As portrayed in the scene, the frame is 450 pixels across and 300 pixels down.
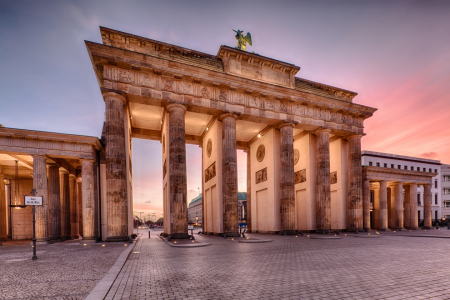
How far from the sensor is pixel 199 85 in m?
23.9

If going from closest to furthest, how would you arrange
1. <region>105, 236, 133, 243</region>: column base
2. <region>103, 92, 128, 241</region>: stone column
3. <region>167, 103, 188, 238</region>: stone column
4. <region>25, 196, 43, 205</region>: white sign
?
<region>25, 196, 43, 205</region>: white sign
<region>105, 236, 133, 243</region>: column base
<region>103, 92, 128, 241</region>: stone column
<region>167, 103, 188, 238</region>: stone column

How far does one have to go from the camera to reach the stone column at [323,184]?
27691 millimetres

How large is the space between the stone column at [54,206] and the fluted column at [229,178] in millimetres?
14641

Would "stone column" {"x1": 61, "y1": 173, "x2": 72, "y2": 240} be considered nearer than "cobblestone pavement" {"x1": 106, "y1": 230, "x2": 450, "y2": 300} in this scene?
No

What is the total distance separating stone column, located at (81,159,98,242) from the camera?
20.1 metres

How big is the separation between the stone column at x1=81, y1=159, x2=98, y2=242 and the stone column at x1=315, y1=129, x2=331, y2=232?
894 inches

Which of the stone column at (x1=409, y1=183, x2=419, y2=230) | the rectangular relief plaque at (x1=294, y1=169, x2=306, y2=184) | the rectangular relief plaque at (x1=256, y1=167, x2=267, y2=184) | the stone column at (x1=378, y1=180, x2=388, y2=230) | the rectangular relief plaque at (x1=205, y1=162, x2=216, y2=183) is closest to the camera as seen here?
the rectangular relief plaque at (x1=205, y1=162, x2=216, y2=183)

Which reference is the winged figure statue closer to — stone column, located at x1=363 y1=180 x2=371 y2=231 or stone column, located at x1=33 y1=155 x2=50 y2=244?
stone column, located at x1=33 y1=155 x2=50 y2=244

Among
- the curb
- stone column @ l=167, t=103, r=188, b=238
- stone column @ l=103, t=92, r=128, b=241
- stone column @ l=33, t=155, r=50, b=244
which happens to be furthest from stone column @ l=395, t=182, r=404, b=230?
stone column @ l=33, t=155, r=50, b=244

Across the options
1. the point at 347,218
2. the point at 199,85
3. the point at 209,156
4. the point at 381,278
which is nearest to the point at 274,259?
the point at 381,278

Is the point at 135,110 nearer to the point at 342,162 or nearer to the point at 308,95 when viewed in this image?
the point at 308,95

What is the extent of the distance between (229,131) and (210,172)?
6.80 m

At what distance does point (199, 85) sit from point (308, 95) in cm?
1249

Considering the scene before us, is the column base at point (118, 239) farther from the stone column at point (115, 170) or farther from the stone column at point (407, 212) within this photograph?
the stone column at point (407, 212)
